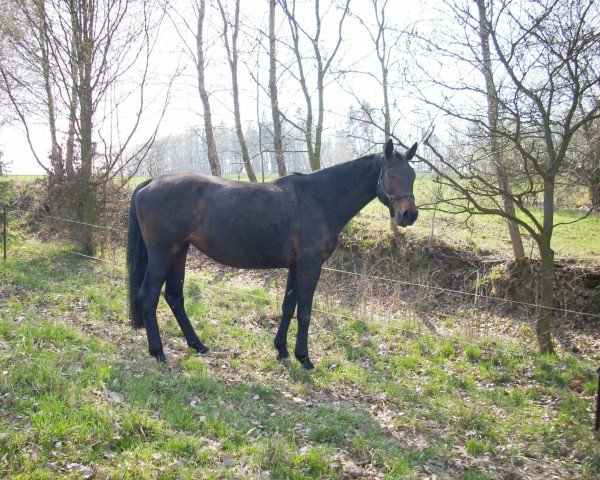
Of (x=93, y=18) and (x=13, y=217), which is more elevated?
(x=93, y=18)

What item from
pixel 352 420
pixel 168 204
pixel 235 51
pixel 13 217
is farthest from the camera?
pixel 235 51

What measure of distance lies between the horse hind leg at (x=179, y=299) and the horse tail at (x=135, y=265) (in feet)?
1.20

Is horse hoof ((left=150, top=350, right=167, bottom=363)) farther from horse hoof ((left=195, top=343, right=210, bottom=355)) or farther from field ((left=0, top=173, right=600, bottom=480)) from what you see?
horse hoof ((left=195, top=343, right=210, bottom=355))

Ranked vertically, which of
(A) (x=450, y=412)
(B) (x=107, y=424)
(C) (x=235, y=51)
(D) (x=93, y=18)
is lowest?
(A) (x=450, y=412)

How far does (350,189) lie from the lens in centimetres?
624

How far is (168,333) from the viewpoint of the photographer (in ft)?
22.8

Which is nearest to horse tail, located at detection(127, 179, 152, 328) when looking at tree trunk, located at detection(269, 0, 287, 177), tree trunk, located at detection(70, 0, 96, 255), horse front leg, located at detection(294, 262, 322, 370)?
horse front leg, located at detection(294, 262, 322, 370)

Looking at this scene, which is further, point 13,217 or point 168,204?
point 13,217

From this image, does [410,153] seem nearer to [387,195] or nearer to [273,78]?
[387,195]

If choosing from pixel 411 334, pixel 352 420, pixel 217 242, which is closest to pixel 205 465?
pixel 352 420

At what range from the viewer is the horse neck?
621 cm

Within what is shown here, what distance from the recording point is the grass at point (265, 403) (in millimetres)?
3723

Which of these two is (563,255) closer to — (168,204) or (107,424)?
(168,204)

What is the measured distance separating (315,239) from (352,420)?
7.33ft
